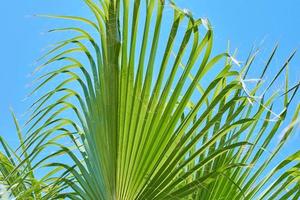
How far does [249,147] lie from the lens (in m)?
2.01

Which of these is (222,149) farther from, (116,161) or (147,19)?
(147,19)

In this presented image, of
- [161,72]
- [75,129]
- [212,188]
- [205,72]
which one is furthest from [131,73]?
[212,188]

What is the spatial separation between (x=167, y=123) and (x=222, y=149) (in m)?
0.20

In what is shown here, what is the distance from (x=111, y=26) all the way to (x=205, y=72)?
1.18 ft

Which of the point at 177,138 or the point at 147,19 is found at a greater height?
the point at 147,19

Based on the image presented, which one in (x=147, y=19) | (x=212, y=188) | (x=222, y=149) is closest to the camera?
(x=222, y=149)

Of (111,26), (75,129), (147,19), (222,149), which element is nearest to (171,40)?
(147,19)

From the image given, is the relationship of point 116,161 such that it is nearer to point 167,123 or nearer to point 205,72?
point 167,123

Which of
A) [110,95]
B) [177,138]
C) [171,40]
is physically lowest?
[177,138]

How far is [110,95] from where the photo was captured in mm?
1796

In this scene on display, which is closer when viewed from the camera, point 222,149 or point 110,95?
point 222,149

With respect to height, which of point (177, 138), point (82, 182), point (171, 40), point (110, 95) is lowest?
point (82, 182)

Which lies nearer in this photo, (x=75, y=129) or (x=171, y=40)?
(x=171, y=40)

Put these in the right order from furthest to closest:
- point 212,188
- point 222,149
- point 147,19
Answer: point 212,188 → point 147,19 → point 222,149
